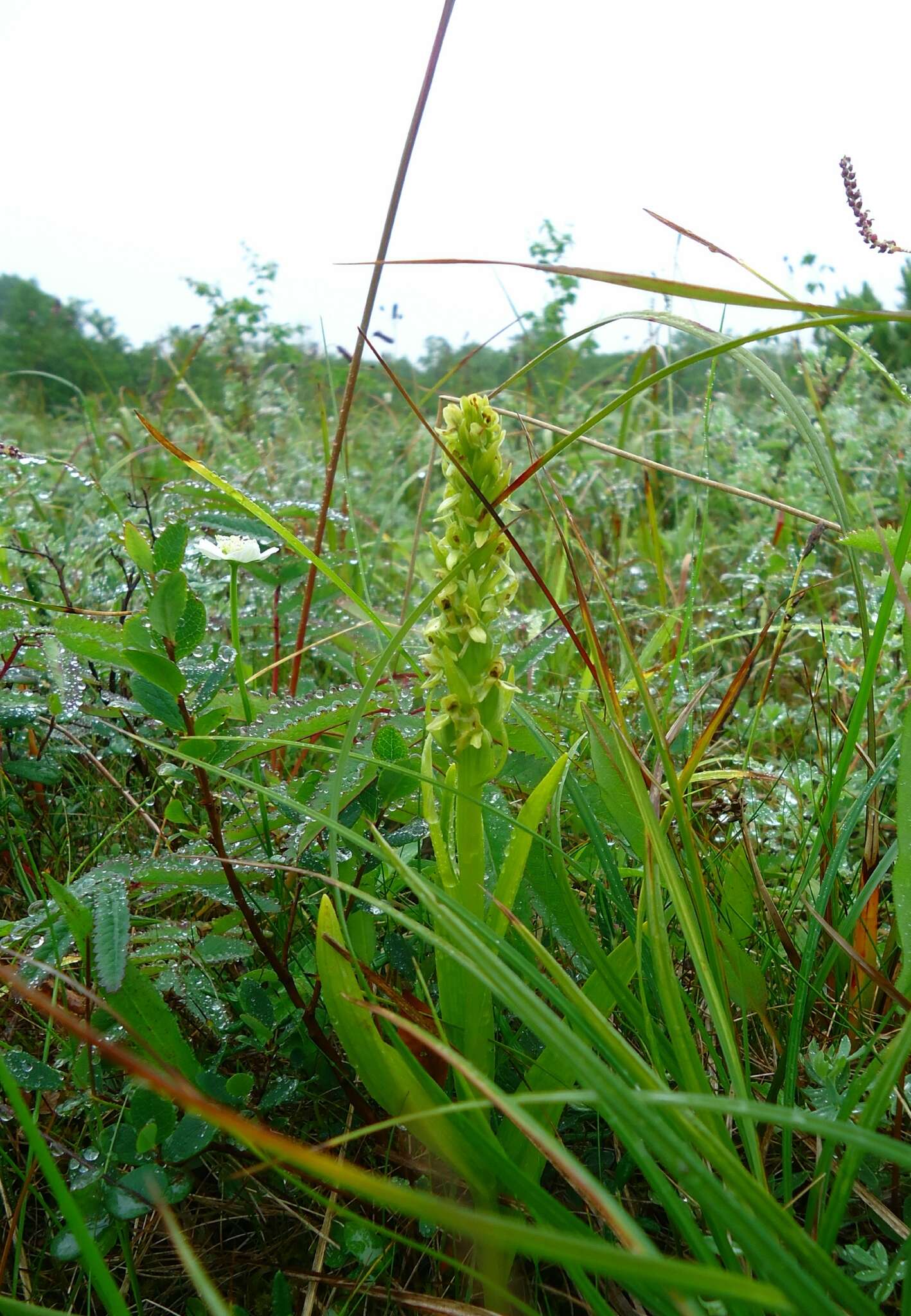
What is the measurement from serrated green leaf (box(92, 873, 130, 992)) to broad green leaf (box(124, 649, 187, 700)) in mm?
219

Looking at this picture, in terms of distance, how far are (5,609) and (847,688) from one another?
1.61 meters

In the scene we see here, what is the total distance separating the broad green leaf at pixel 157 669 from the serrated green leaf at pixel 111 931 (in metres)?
0.22

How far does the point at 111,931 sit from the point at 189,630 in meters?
0.36

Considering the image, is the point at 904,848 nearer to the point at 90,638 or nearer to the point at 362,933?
the point at 362,933

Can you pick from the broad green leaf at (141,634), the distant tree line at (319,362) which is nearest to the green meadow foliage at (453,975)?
the broad green leaf at (141,634)

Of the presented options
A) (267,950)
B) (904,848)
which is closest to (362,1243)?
(267,950)

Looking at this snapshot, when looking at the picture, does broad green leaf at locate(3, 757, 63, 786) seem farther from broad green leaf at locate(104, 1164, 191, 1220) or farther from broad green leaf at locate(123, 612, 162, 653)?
broad green leaf at locate(104, 1164, 191, 1220)

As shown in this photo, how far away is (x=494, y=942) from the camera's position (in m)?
0.77

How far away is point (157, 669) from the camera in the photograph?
981 millimetres

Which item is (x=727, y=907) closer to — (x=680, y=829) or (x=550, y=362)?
(x=680, y=829)

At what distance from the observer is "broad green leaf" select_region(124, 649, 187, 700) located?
0.97 metres

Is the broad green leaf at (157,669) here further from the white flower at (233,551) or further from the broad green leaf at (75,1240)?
the broad green leaf at (75,1240)

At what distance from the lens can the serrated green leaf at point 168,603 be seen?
1.00 metres

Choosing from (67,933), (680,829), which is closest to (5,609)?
(67,933)
